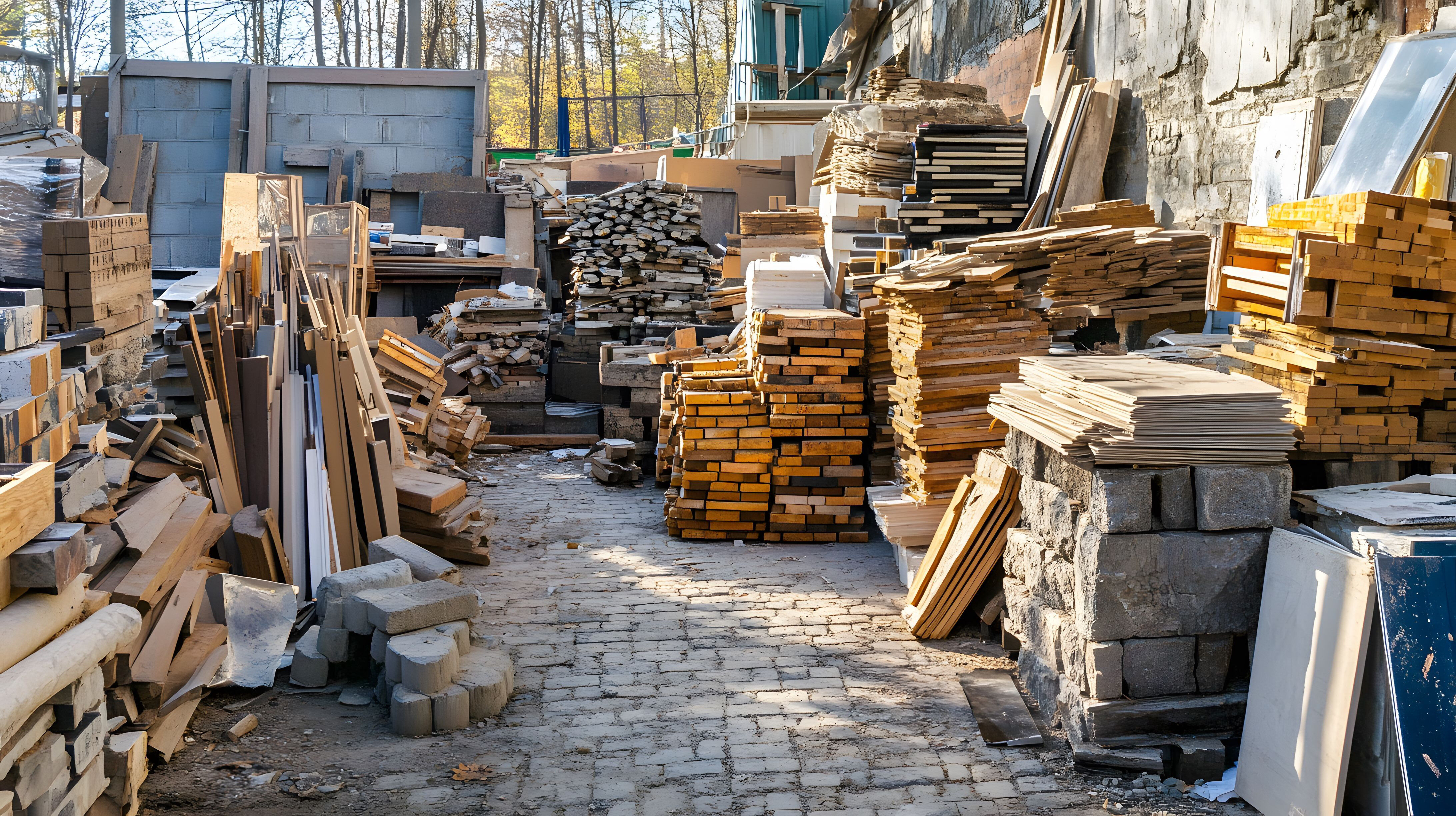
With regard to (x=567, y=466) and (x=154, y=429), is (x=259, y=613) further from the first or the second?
(x=567, y=466)

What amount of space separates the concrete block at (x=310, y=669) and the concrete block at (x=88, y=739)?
1.50 meters

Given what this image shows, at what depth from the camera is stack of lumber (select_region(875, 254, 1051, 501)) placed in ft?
24.4

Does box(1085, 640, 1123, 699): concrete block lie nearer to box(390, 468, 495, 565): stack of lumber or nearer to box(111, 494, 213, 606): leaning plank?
box(111, 494, 213, 606): leaning plank

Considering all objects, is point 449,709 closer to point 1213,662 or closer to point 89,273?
point 89,273

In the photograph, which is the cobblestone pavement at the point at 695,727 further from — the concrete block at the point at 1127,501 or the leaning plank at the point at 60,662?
the concrete block at the point at 1127,501

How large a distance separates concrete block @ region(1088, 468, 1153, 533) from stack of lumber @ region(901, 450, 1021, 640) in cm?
161

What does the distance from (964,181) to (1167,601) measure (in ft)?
22.6

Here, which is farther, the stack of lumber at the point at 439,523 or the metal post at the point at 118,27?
the metal post at the point at 118,27

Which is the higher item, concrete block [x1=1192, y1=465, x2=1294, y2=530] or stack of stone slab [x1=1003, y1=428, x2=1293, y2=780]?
concrete block [x1=1192, y1=465, x2=1294, y2=530]

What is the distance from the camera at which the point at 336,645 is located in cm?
576

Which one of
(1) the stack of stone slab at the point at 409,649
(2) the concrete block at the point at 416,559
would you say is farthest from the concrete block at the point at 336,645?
(2) the concrete block at the point at 416,559

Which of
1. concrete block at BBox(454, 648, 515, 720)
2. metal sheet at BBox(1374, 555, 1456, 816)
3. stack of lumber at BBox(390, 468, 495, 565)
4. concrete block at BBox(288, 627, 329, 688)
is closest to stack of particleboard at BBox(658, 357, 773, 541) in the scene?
stack of lumber at BBox(390, 468, 495, 565)

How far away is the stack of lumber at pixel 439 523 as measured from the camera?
795 cm

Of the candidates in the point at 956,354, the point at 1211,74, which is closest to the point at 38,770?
the point at 956,354
